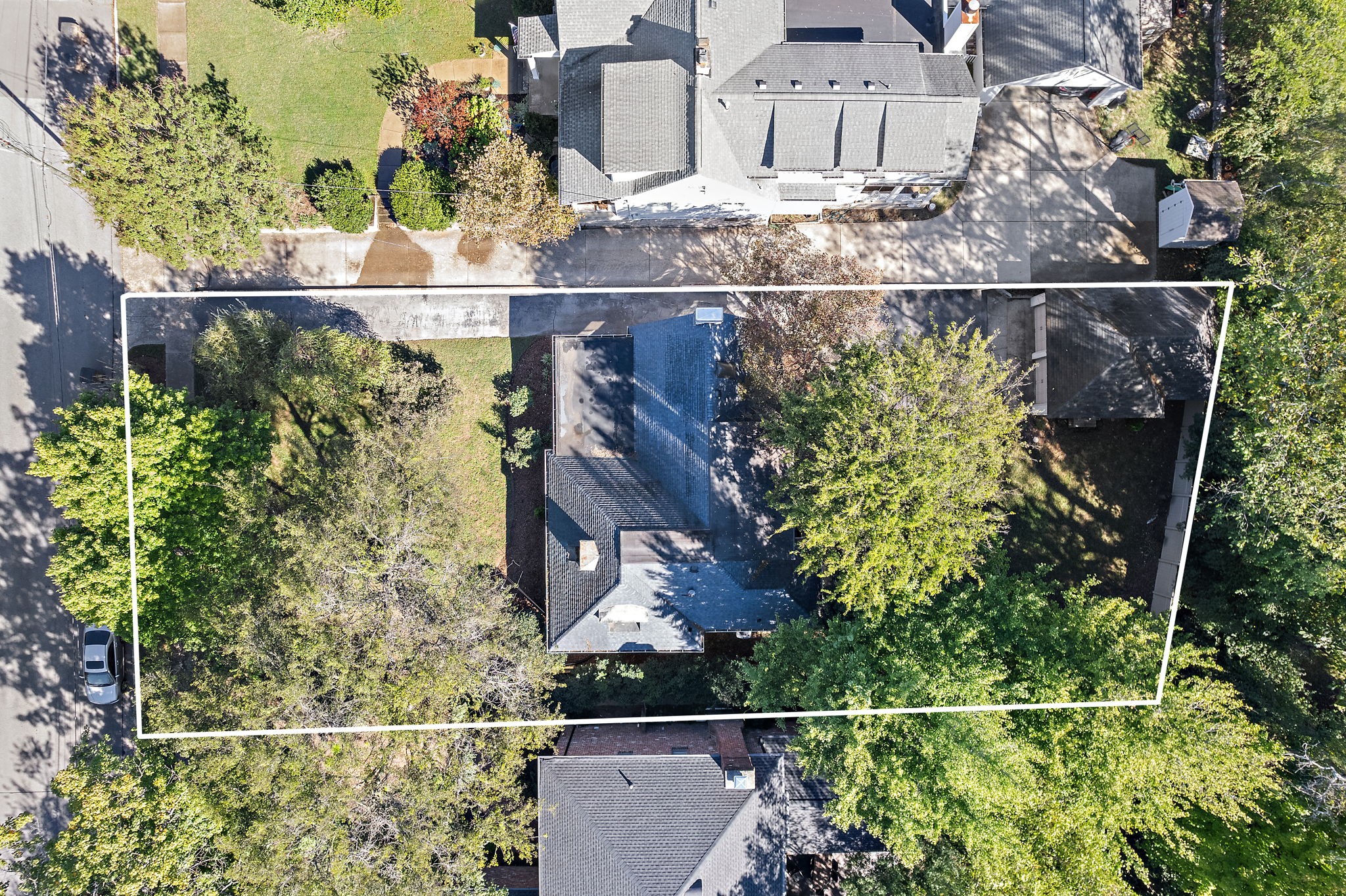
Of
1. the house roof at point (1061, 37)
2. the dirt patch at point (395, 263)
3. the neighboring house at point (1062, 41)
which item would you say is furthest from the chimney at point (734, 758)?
the house roof at point (1061, 37)

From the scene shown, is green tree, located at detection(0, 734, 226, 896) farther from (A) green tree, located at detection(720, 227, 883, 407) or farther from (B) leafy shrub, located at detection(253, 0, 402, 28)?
(B) leafy shrub, located at detection(253, 0, 402, 28)

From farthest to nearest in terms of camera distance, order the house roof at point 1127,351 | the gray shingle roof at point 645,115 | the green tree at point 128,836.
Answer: the house roof at point 1127,351, the gray shingle roof at point 645,115, the green tree at point 128,836

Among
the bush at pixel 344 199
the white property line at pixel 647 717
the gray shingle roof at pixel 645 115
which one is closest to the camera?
the white property line at pixel 647 717

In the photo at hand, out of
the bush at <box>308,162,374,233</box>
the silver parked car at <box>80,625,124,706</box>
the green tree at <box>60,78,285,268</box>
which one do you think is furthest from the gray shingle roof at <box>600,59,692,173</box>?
the silver parked car at <box>80,625,124,706</box>

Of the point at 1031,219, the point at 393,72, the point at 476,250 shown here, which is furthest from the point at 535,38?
the point at 1031,219

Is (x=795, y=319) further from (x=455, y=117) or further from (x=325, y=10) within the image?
(x=325, y=10)

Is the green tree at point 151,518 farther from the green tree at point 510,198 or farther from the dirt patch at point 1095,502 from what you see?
the dirt patch at point 1095,502
